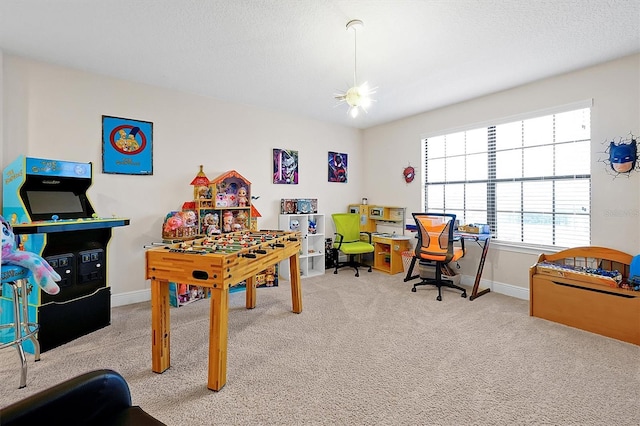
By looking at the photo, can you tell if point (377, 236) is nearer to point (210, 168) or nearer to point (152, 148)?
point (210, 168)

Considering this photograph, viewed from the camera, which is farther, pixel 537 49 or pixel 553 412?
pixel 537 49

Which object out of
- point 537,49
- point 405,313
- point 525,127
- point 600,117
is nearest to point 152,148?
point 405,313

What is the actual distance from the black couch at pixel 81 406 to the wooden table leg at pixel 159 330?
3.48 ft

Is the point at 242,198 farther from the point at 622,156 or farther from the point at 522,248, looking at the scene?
the point at 622,156

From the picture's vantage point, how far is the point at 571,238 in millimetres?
3482

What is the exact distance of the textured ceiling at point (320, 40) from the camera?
2.26 metres

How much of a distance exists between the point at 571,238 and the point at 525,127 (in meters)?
→ 1.45

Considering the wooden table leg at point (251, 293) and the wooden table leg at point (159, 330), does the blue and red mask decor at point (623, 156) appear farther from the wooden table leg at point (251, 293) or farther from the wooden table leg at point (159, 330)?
the wooden table leg at point (159, 330)

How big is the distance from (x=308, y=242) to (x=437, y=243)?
6.85ft

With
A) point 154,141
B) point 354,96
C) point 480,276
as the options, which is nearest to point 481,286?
point 480,276

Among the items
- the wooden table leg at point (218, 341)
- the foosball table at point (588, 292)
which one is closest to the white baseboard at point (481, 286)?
the foosball table at point (588, 292)

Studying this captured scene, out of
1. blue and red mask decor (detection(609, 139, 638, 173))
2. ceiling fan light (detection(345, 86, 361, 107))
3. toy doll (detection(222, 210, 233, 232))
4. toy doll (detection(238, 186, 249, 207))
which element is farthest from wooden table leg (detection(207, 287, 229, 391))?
blue and red mask decor (detection(609, 139, 638, 173))

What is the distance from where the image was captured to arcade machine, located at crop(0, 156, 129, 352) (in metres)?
2.51

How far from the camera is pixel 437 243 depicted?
157 inches
